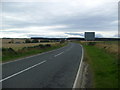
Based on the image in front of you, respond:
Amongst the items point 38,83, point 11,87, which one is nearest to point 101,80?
point 38,83

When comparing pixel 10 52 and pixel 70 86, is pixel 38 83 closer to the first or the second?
pixel 70 86

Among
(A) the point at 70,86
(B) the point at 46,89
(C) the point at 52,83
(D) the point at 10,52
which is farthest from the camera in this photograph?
(D) the point at 10,52

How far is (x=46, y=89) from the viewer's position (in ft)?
24.8

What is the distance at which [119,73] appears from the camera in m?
11.4

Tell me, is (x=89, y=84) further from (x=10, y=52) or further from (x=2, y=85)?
(x=10, y=52)

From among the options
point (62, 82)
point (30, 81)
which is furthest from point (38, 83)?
point (62, 82)

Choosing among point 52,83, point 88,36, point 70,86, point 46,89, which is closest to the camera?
point 46,89

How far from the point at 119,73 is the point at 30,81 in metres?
5.64

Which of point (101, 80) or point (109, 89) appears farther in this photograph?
point (101, 80)

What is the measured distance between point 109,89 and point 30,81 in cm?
367

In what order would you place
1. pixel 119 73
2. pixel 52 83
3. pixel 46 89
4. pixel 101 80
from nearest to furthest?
pixel 46 89, pixel 52 83, pixel 101 80, pixel 119 73

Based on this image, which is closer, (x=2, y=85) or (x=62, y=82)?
(x=2, y=85)

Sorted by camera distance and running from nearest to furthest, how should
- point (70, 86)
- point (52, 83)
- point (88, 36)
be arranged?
point (70, 86) < point (52, 83) < point (88, 36)

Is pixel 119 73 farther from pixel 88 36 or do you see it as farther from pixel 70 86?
pixel 88 36
